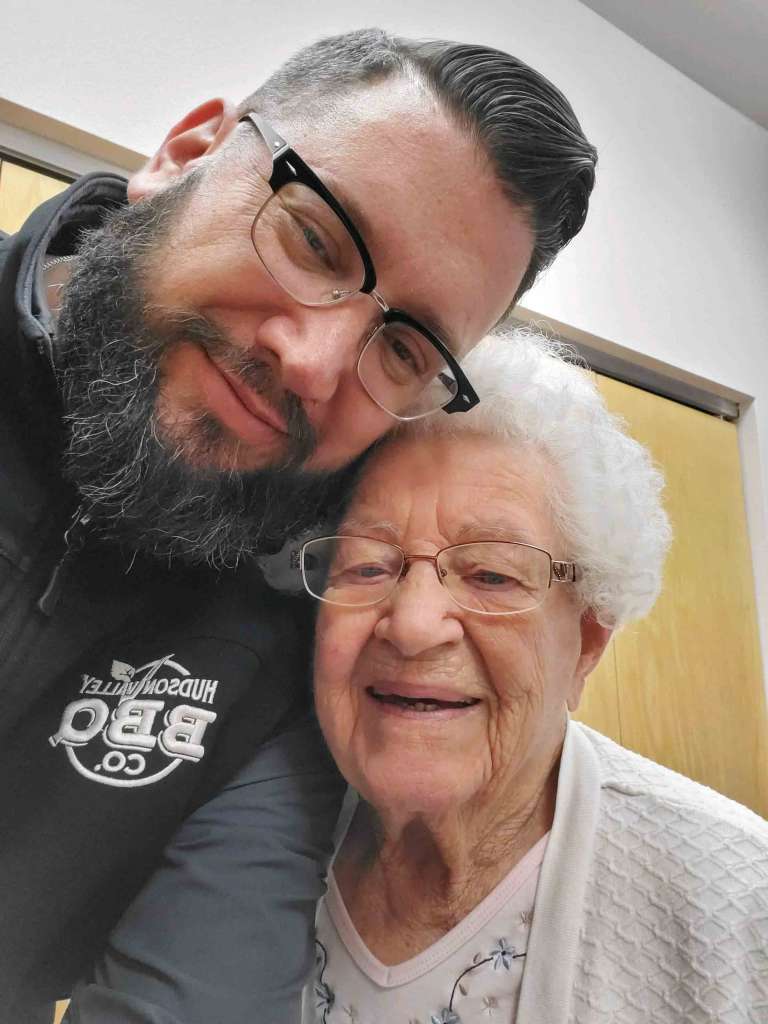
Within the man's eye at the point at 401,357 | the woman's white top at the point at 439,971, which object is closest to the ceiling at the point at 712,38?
the man's eye at the point at 401,357

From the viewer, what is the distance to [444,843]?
62cm

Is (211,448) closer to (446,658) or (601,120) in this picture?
(446,658)

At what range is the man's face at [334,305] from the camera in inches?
21.8

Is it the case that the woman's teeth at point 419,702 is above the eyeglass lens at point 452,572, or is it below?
below

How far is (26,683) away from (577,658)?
0.48 m

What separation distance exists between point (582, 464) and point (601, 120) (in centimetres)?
58

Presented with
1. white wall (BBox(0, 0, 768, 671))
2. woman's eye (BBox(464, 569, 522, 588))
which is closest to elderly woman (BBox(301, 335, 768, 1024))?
woman's eye (BBox(464, 569, 522, 588))

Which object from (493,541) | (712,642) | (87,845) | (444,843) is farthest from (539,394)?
(712,642)

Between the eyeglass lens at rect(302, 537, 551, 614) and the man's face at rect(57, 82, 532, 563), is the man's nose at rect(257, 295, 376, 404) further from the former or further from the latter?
the eyeglass lens at rect(302, 537, 551, 614)

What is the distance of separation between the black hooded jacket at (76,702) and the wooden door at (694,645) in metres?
0.56

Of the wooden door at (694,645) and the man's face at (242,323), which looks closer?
the man's face at (242,323)

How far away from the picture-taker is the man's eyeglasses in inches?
25.1

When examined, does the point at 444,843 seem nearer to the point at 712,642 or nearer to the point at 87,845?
the point at 87,845

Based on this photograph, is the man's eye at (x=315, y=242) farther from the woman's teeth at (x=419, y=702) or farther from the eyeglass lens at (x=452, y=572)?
the woman's teeth at (x=419, y=702)
